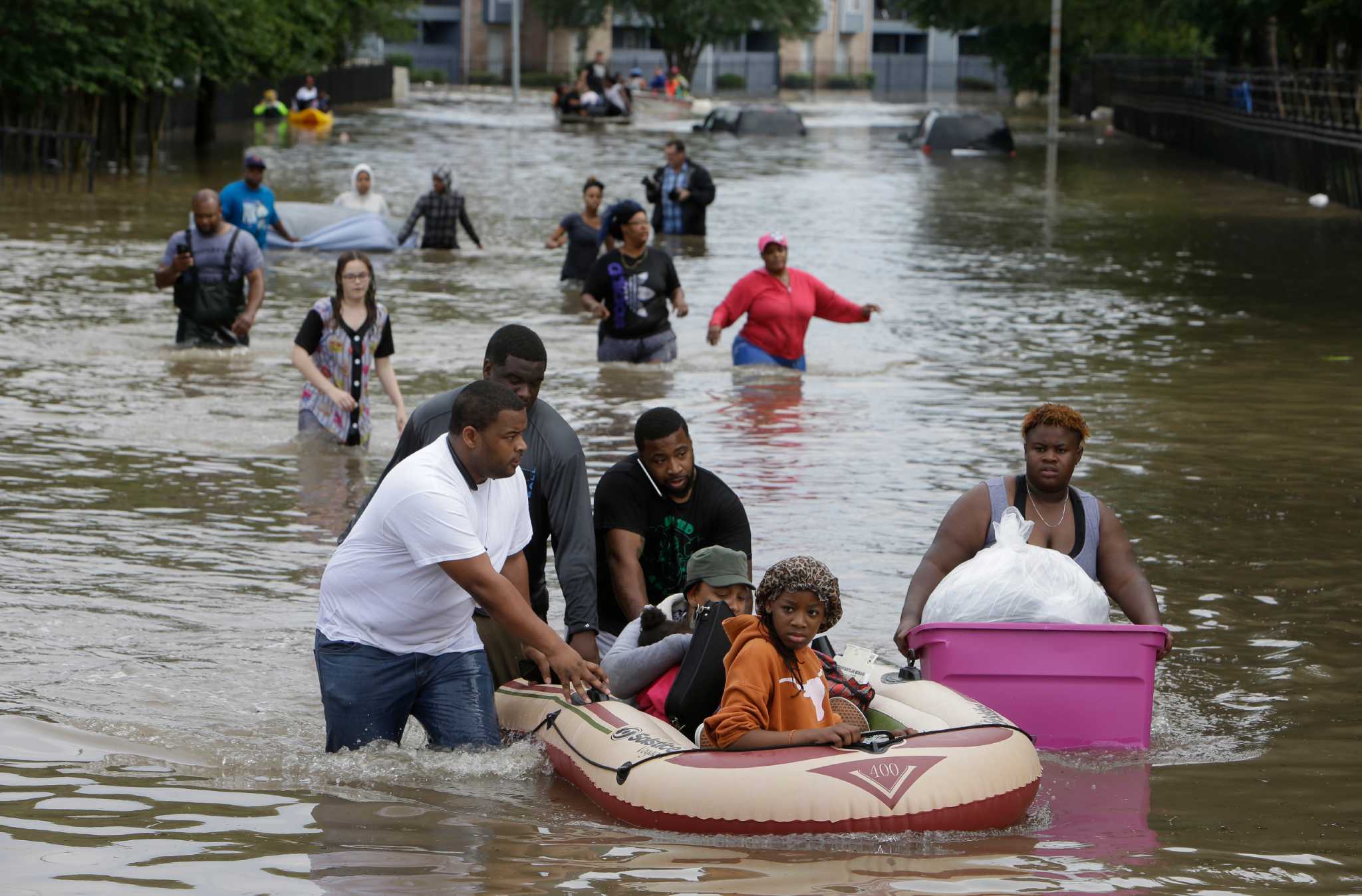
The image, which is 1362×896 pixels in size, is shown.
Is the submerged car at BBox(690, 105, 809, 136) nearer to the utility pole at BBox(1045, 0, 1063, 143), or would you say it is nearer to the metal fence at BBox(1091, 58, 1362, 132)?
the utility pole at BBox(1045, 0, 1063, 143)

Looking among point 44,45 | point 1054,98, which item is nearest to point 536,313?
point 44,45

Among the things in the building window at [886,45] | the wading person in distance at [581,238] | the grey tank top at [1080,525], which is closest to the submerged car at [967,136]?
the wading person in distance at [581,238]

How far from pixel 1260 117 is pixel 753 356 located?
3246 centimetres

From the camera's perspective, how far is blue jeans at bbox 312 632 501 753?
6.81m

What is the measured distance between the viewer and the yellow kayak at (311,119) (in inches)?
2419

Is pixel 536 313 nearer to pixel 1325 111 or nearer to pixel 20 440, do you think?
pixel 20 440

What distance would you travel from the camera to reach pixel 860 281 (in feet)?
81.0

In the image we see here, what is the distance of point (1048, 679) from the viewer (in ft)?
23.7

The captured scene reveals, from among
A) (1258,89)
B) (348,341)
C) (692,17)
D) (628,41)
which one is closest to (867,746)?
(348,341)

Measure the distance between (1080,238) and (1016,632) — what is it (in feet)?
79.1

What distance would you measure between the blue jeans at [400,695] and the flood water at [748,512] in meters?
0.11

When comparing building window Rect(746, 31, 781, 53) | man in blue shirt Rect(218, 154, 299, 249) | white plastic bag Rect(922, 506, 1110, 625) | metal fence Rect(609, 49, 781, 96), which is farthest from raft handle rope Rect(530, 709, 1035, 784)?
building window Rect(746, 31, 781, 53)

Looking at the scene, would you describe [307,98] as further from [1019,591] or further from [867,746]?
[867,746]

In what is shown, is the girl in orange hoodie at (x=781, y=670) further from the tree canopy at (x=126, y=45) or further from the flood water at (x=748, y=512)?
the tree canopy at (x=126, y=45)
